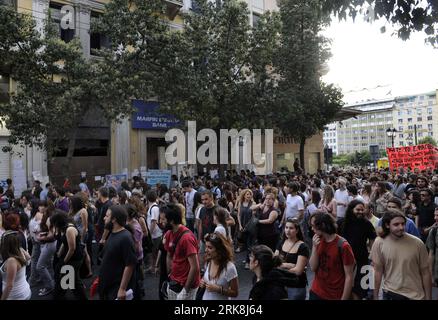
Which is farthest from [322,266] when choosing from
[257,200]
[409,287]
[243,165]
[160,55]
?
[243,165]

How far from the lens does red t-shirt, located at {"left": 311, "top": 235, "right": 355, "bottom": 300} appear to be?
4.13 m

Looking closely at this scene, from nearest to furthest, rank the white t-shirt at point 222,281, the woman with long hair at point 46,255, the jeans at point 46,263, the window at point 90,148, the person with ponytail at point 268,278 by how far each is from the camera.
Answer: the person with ponytail at point 268,278 < the white t-shirt at point 222,281 < the woman with long hair at point 46,255 < the jeans at point 46,263 < the window at point 90,148

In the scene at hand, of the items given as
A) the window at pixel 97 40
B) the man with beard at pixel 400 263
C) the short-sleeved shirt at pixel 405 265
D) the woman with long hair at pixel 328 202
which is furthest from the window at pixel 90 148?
the short-sleeved shirt at pixel 405 265

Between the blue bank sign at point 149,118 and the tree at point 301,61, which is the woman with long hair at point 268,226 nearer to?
the blue bank sign at point 149,118

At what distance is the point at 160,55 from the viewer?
57.1ft

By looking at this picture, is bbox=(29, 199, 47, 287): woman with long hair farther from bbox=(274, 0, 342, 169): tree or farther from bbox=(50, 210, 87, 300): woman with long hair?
bbox=(274, 0, 342, 169): tree

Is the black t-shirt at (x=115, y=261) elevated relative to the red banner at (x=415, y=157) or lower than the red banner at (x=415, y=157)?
lower

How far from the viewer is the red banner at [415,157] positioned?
1977 centimetres

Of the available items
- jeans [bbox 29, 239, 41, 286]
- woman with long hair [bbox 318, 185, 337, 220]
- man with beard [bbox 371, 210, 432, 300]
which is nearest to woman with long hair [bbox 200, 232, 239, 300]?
man with beard [bbox 371, 210, 432, 300]

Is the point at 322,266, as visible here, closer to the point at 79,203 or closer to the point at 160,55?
the point at 79,203

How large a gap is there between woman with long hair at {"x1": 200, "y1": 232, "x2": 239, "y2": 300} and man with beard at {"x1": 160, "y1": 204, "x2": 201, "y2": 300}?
0.35 m

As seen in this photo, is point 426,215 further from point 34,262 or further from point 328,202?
point 34,262

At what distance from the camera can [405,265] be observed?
4.02m

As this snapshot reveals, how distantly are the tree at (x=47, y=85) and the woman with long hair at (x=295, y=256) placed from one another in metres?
11.1
